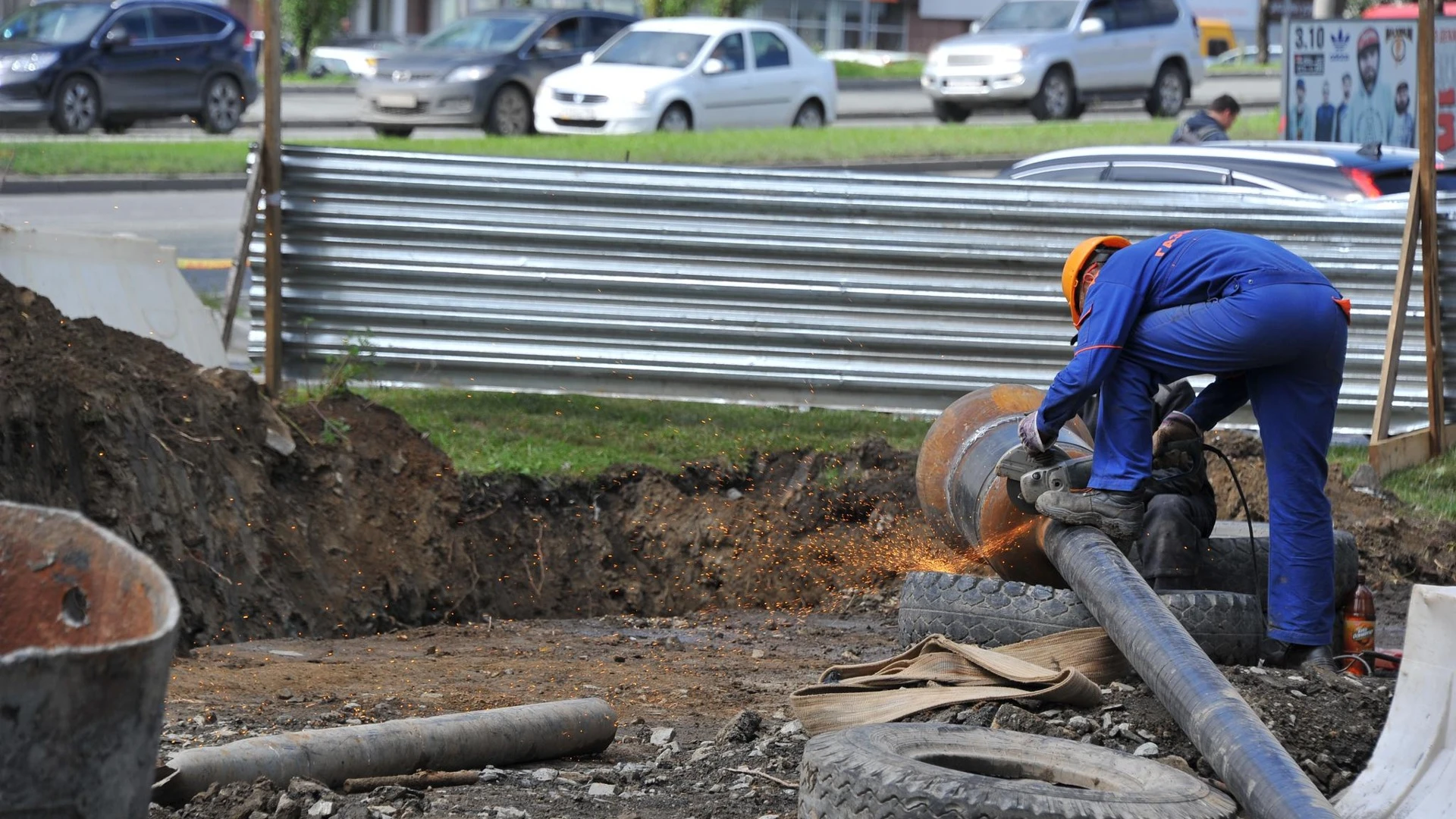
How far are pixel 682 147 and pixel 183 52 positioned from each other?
8.52 meters

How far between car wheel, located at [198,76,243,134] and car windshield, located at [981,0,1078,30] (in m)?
11.6

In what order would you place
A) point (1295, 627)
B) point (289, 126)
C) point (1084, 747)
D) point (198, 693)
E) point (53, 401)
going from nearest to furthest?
point (1084, 747) < point (198, 693) < point (1295, 627) < point (53, 401) < point (289, 126)

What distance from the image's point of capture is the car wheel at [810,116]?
2311cm

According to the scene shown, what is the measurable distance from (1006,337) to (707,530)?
6.88ft

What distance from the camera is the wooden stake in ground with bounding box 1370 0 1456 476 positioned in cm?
822

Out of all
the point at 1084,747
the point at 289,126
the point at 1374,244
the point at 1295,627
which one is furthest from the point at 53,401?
the point at 289,126

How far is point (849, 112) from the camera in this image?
29.5m

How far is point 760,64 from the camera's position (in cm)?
2211

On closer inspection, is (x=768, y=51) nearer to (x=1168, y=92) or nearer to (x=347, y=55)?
(x=1168, y=92)

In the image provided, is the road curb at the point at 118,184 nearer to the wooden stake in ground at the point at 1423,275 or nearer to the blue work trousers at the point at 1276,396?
the wooden stake in ground at the point at 1423,275

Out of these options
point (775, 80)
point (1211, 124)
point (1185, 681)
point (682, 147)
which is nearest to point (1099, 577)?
point (1185, 681)

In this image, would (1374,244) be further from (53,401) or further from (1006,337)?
(53,401)

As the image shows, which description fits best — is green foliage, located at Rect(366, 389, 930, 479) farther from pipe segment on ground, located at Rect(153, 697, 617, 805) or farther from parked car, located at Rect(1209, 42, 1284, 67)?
parked car, located at Rect(1209, 42, 1284, 67)

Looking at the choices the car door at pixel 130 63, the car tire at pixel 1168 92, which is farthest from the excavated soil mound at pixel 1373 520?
the car tire at pixel 1168 92
